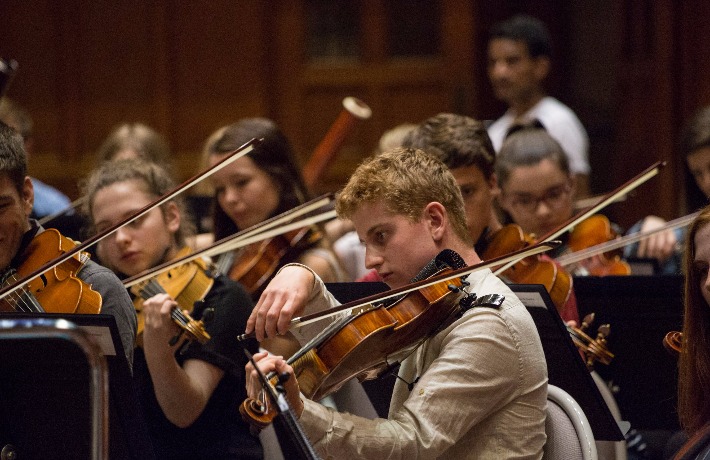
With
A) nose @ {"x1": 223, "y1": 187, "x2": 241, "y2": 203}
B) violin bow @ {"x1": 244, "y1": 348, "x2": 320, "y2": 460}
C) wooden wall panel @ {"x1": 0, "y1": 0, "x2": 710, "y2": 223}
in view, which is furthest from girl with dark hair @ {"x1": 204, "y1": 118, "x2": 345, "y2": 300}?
wooden wall panel @ {"x1": 0, "y1": 0, "x2": 710, "y2": 223}

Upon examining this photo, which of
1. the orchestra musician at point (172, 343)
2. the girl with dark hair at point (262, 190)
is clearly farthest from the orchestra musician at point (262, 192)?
the orchestra musician at point (172, 343)

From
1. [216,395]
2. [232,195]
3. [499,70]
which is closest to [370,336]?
[216,395]

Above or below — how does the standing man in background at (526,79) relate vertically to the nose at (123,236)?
above

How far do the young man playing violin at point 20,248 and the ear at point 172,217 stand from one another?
61 cm

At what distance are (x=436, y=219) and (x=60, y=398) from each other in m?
0.67

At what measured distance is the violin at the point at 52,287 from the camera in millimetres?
1955

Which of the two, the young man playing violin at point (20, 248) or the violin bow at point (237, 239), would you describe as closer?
the young man playing violin at point (20, 248)

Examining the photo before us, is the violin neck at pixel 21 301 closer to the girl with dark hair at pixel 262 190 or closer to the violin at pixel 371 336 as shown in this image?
the violin at pixel 371 336

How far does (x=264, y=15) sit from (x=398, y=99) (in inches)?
31.1

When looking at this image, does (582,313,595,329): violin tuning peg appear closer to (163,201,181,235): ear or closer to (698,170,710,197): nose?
(698,170,710,197): nose

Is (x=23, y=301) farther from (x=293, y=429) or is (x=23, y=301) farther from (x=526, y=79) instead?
(x=526, y=79)

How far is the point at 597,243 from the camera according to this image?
3.01 metres

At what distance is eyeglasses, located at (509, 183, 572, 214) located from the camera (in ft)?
9.83

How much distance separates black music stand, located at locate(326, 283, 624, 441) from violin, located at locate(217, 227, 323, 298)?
2.89 feet
